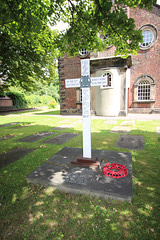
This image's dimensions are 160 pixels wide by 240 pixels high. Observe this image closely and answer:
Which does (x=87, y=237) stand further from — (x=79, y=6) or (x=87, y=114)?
(x=79, y=6)

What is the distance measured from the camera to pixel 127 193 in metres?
2.59

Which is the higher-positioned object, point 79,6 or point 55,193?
point 79,6

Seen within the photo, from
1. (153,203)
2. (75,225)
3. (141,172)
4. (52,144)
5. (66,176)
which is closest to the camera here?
(75,225)

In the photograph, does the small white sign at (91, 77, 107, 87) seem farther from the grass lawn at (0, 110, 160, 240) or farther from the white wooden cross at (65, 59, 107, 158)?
the grass lawn at (0, 110, 160, 240)

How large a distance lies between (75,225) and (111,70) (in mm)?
13151

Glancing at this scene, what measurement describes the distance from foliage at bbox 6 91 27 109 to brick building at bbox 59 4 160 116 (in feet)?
48.1

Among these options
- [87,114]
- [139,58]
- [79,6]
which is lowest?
[87,114]

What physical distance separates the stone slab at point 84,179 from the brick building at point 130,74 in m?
10.2

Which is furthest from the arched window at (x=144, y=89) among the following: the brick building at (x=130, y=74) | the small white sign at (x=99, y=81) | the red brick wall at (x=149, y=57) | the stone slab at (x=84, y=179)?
the small white sign at (x=99, y=81)

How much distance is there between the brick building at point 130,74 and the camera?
1316cm

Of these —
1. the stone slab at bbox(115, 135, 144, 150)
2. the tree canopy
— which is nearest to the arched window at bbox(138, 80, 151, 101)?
the stone slab at bbox(115, 135, 144, 150)

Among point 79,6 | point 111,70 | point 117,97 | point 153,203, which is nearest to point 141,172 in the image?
point 153,203

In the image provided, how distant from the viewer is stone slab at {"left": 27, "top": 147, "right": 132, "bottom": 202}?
8.77 feet

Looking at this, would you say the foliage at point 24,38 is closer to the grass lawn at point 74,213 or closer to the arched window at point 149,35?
the grass lawn at point 74,213
